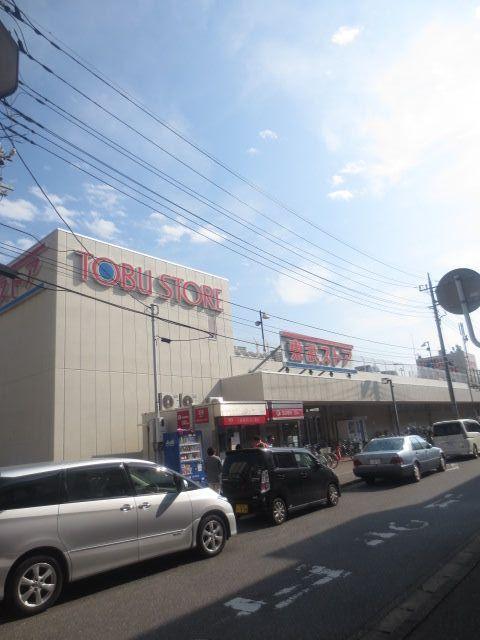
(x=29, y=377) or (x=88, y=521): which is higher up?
(x=29, y=377)

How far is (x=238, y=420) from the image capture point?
1845cm

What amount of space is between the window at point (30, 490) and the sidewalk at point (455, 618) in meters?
4.32

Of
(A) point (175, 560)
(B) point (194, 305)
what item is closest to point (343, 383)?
(B) point (194, 305)

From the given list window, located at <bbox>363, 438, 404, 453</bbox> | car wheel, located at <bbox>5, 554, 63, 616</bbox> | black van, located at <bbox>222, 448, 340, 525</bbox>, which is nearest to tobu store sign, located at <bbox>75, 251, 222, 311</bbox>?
window, located at <bbox>363, 438, 404, 453</bbox>

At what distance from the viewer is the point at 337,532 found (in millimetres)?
8406

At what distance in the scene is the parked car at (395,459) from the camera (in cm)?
1391

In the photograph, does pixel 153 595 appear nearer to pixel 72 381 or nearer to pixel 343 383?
pixel 72 381

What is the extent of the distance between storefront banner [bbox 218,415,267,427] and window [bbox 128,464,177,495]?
1044 cm

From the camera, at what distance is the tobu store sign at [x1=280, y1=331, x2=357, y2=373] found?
28281mm

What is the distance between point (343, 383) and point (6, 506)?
22001 mm

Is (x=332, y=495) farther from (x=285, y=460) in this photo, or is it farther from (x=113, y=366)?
(x=113, y=366)

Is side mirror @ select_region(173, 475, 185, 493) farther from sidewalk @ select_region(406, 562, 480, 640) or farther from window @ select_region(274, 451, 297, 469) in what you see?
sidewalk @ select_region(406, 562, 480, 640)

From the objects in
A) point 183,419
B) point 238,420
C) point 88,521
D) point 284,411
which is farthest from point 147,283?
point 88,521

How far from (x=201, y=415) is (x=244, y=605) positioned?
12.8 metres
